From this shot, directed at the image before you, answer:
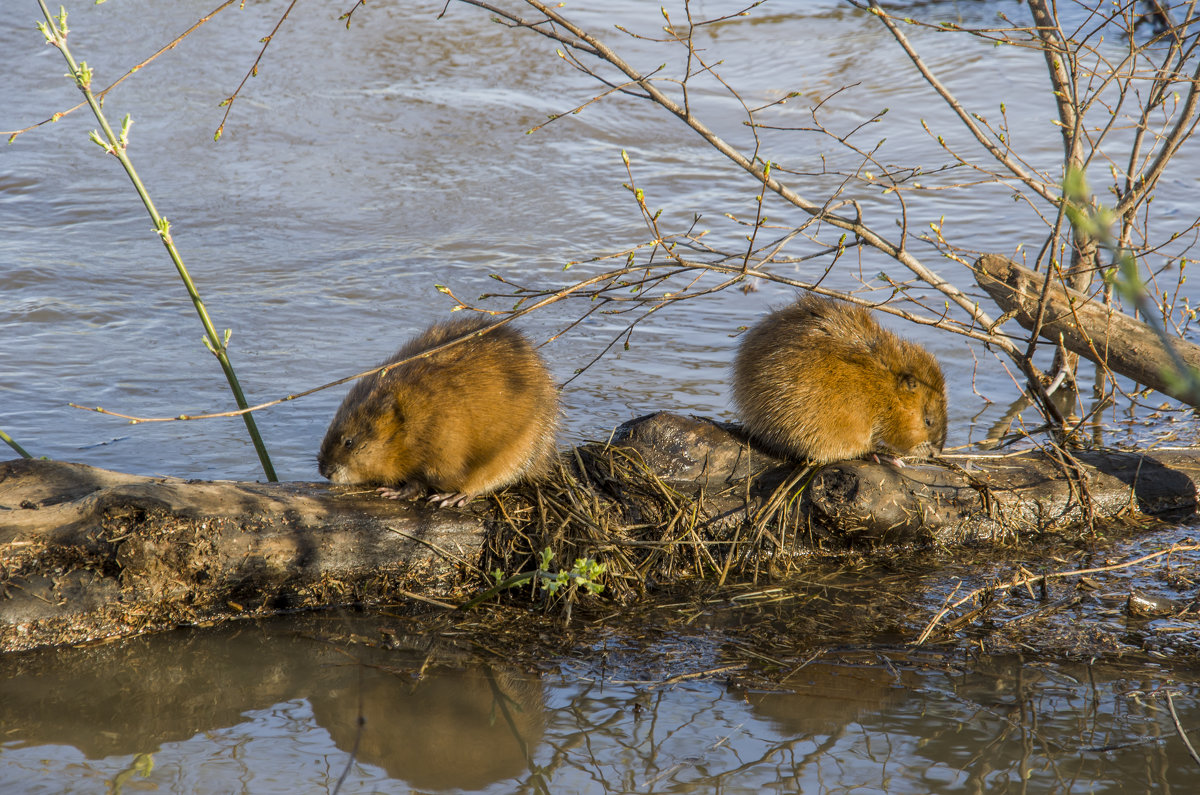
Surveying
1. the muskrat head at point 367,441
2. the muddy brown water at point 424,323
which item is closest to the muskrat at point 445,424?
the muskrat head at point 367,441

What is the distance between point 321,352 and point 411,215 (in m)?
3.09

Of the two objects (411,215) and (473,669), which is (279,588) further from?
(411,215)

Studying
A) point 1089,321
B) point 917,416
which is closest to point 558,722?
point 917,416

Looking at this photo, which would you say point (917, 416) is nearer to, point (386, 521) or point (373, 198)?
point (386, 521)

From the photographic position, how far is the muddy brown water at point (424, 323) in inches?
123

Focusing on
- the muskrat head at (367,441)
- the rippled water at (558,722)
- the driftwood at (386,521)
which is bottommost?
the rippled water at (558,722)

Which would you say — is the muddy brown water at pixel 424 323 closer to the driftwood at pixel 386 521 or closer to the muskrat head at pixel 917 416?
the driftwood at pixel 386 521

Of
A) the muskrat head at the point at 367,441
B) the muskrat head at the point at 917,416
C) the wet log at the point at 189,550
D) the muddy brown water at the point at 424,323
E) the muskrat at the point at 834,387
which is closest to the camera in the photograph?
the muddy brown water at the point at 424,323

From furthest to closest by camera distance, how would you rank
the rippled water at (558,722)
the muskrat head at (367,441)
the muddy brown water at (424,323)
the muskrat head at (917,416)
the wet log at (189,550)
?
the muskrat head at (917,416) → the muskrat head at (367,441) → the wet log at (189,550) → the muddy brown water at (424,323) → the rippled water at (558,722)

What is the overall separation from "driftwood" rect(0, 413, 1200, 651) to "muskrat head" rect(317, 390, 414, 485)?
128 millimetres

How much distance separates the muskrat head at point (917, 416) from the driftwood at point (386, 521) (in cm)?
13

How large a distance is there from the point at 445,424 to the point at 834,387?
1750 millimetres

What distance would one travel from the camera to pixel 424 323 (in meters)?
7.30

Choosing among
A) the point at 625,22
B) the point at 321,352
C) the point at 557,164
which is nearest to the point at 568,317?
the point at 321,352
